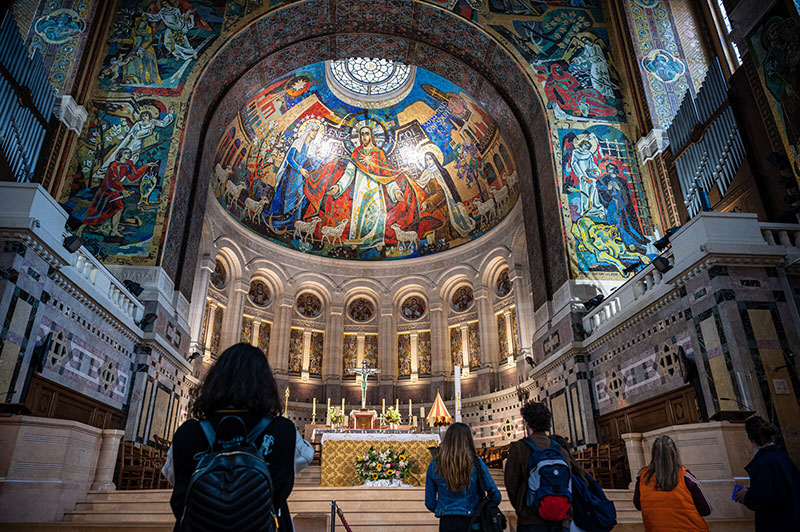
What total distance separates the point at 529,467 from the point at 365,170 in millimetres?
22000

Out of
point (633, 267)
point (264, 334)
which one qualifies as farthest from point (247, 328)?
point (633, 267)

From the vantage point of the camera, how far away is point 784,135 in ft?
32.4

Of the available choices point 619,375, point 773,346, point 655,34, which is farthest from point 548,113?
point 773,346

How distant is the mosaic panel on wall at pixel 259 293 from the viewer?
22734 mm

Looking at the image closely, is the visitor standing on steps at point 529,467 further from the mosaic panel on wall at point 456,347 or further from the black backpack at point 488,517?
the mosaic panel on wall at point 456,347

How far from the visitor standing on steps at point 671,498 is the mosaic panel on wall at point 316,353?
20.4m

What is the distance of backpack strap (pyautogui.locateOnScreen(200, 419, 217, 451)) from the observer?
213cm

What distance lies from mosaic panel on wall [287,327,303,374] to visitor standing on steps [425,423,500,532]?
20.2 metres

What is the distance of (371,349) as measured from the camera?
79.3 feet

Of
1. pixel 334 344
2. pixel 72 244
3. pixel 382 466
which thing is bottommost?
pixel 382 466

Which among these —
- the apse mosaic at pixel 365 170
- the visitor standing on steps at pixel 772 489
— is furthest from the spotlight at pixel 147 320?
the visitor standing on steps at pixel 772 489

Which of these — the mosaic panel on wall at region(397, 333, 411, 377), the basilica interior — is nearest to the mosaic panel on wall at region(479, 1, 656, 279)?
the basilica interior

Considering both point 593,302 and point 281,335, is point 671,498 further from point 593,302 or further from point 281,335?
point 281,335

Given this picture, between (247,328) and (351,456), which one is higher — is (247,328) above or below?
above
